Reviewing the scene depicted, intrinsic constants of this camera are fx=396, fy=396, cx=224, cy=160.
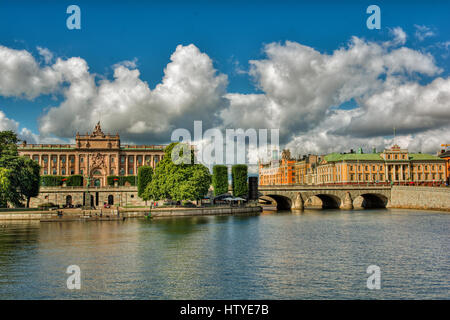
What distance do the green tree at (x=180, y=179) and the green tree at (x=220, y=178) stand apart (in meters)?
11.9

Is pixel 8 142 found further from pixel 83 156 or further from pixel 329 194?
pixel 329 194

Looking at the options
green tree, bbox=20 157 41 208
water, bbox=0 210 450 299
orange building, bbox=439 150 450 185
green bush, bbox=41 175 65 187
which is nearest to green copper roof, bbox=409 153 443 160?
orange building, bbox=439 150 450 185

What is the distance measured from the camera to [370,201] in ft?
409

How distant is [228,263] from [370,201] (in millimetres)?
100399

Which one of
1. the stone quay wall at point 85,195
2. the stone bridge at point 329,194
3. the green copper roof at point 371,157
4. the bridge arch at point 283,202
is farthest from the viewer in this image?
the green copper roof at point 371,157

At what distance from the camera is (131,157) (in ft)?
521

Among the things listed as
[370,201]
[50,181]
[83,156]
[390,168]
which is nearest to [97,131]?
[83,156]

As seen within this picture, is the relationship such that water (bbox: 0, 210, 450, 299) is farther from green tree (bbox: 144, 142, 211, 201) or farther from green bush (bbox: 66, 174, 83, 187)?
green bush (bbox: 66, 174, 83, 187)

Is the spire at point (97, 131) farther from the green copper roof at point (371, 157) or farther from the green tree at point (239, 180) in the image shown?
the green copper roof at point (371, 157)

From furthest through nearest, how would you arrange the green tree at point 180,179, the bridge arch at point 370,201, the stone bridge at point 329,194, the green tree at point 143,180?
the bridge arch at point 370,201, the stone bridge at point 329,194, the green tree at point 143,180, the green tree at point 180,179

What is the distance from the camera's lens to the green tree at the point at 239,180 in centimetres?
10581

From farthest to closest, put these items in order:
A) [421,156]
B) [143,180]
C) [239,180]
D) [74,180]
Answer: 1. [421,156]
2. [74,180]
3. [239,180]
4. [143,180]

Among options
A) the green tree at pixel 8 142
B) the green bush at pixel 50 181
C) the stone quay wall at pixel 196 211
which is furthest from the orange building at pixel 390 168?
the green tree at pixel 8 142
